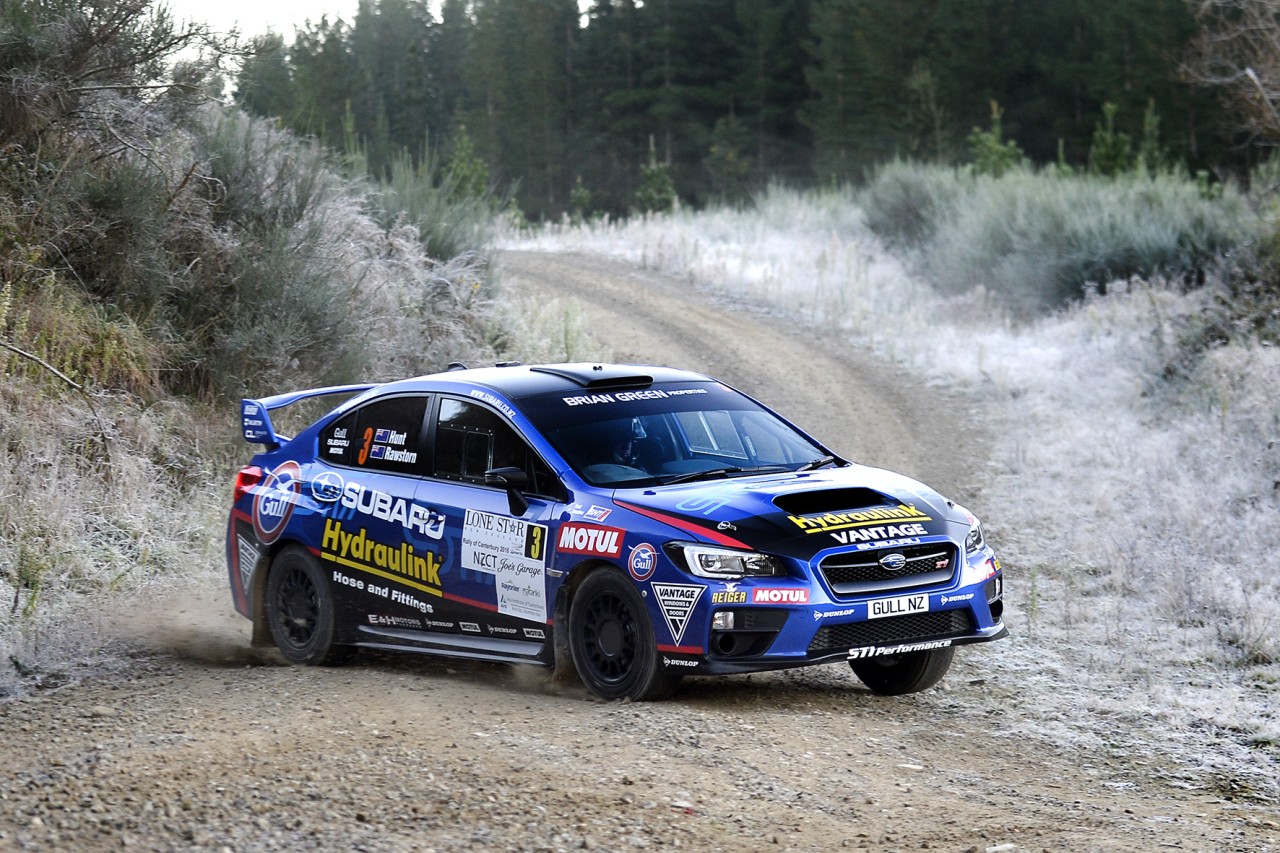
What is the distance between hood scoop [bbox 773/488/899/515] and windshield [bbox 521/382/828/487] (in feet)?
2.05

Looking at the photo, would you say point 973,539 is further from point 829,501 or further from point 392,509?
point 392,509

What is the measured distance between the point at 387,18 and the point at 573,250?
4832cm

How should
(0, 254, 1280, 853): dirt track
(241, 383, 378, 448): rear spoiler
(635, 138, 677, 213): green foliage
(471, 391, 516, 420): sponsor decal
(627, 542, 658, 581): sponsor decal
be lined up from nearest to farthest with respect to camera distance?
(0, 254, 1280, 853): dirt track < (627, 542, 658, 581): sponsor decal < (471, 391, 516, 420): sponsor decal < (241, 383, 378, 448): rear spoiler < (635, 138, 677, 213): green foliage

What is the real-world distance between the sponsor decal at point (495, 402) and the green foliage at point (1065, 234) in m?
14.9

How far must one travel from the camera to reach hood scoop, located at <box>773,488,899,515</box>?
7516 millimetres

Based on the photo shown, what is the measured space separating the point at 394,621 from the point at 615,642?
1.59m

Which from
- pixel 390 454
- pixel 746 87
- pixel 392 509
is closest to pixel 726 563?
pixel 392 509

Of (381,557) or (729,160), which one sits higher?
(729,160)

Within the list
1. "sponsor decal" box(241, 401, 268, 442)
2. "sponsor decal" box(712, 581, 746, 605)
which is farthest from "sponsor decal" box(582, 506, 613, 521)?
"sponsor decal" box(241, 401, 268, 442)

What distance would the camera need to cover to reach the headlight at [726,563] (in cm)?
724

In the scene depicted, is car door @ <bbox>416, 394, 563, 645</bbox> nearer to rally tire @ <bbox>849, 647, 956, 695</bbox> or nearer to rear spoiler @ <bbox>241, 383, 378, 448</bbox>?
rear spoiler @ <bbox>241, 383, 378, 448</bbox>

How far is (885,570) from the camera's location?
745 cm

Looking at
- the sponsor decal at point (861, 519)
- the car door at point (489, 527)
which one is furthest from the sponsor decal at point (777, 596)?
the car door at point (489, 527)

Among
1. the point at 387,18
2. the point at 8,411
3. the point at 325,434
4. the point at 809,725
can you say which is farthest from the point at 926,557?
the point at 387,18
